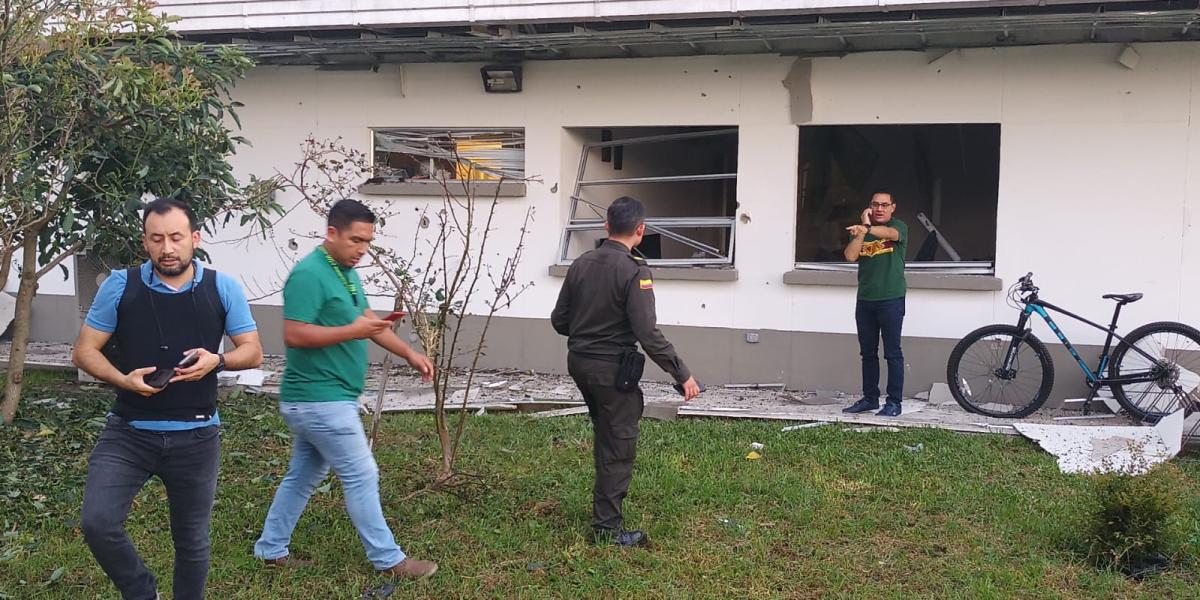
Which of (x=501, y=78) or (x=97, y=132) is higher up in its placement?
(x=501, y=78)

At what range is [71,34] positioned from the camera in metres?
6.24

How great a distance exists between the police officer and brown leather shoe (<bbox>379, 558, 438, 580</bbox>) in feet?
2.88

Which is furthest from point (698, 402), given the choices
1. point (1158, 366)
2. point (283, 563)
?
point (283, 563)

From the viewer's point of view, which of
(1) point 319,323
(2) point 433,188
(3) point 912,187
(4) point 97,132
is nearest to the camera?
(1) point 319,323

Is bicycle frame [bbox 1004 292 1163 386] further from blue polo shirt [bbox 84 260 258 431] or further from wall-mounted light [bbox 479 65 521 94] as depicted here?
blue polo shirt [bbox 84 260 258 431]

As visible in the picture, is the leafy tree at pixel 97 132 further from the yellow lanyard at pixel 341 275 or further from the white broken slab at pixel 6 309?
the white broken slab at pixel 6 309

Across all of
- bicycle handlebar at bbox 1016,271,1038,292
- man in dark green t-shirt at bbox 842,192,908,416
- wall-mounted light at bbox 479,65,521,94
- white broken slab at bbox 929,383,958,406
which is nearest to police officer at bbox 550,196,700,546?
man in dark green t-shirt at bbox 842,192,908,416

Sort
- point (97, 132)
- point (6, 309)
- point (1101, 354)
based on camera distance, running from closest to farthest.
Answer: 1. point (97, 132)
2. point (1101, 354)
3. point (6, 309)

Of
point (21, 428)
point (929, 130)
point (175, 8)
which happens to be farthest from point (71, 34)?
point (929, 130)

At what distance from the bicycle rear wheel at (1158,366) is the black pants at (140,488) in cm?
662

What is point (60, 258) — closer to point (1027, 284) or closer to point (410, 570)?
point (410, 570)

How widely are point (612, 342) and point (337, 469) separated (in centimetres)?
140

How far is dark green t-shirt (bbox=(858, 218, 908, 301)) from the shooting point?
25.7 feet

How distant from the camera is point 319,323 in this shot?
14.0ft
